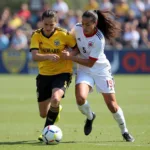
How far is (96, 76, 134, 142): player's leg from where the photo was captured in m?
9.50

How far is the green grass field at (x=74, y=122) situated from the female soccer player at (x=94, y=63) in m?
0.44

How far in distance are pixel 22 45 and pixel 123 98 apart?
10.5m

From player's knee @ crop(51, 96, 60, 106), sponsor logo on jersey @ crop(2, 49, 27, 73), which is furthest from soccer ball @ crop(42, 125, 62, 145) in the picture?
sponsor logo on jersey @ crop(2, 49, 27, 73)

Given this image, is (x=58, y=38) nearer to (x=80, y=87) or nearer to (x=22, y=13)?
(x=80, y=87)

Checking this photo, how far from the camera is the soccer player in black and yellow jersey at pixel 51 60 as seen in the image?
371 inches

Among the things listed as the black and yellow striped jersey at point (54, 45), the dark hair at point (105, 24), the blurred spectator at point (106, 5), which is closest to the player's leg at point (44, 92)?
the black and yellow striped jersey at point (54, 45)

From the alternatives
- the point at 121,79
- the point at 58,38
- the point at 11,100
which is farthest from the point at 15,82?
the point at 58,38

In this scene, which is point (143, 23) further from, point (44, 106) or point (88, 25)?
point (88, 25)

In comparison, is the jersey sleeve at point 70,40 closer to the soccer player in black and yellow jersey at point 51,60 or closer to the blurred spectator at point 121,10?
the soccer player in black and yellow jersey at point 51,60

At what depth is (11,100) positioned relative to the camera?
16000 mm

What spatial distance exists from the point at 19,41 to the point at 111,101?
56.0 feet

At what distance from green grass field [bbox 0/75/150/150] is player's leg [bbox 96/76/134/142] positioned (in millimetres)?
165

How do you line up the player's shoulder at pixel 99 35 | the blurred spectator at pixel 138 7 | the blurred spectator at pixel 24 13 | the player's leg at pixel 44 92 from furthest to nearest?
1. the blurred spectator at pixel 24 13
2. the blurred spectator at pixel 138 7
3. the player's leg at pixel 44 92
4. the player's shoulder at pixel 99 35

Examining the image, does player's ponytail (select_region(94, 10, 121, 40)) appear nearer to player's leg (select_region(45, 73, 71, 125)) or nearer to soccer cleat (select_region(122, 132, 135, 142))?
player's leg (select_region(45, 73, 71, 125))
